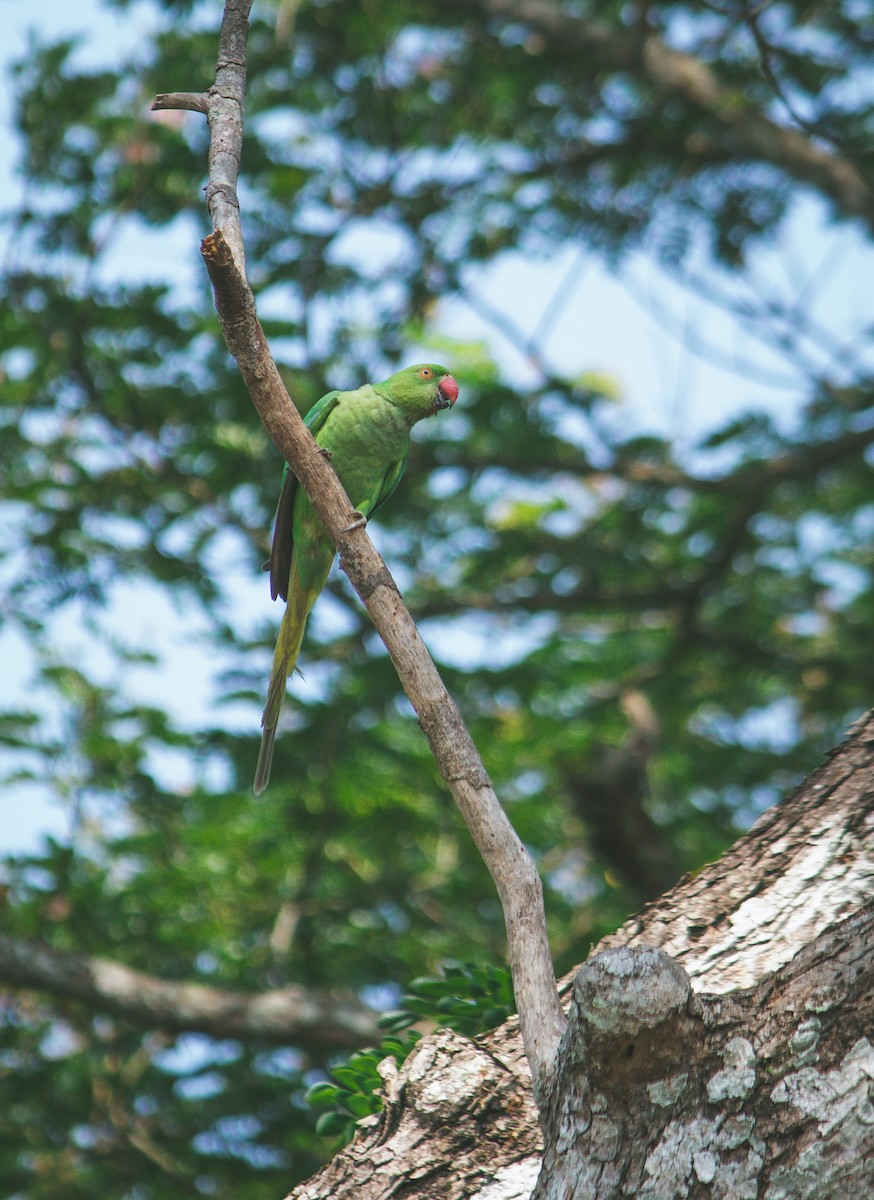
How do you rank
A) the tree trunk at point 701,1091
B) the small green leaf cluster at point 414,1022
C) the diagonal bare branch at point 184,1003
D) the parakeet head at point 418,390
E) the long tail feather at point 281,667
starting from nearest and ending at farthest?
the tree trunk at point 701,1091, the small green leaf cluster at point 414,1022, the long tail feather at point 281,667, the parakeet head at point 418,390, the diagonal bare branch at point 184,1003

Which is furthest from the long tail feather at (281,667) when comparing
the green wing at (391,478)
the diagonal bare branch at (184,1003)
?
the diagonal bare branch at (184,1003)

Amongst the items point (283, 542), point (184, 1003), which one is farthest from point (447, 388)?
point (184, 1003)

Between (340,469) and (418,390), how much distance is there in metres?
0.42

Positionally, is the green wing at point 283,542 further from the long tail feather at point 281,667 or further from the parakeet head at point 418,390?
the parakeet head at point 418,390

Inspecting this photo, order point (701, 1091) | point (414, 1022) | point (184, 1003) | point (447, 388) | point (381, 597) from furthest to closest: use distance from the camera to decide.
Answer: point (184, 1003)
point (447, 388)
point (414, 1022)
point (381, 597)
point (701, 1091)

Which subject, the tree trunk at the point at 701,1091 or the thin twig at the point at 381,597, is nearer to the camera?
the tree trunk at the point at 701,1091

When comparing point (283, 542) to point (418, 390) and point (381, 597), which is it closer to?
point (418, 390)

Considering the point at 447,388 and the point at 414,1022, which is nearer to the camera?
the point at 414,1022

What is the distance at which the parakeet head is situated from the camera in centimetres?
404

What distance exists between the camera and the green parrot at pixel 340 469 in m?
3.62

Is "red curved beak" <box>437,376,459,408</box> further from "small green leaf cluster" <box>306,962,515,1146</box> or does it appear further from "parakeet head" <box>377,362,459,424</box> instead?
"small green leaf cluster" <box>306,962,515,1146</box>

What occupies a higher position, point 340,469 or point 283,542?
point 340,469

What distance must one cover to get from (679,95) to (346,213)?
2.58 meters

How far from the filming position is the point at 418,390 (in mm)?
4043
